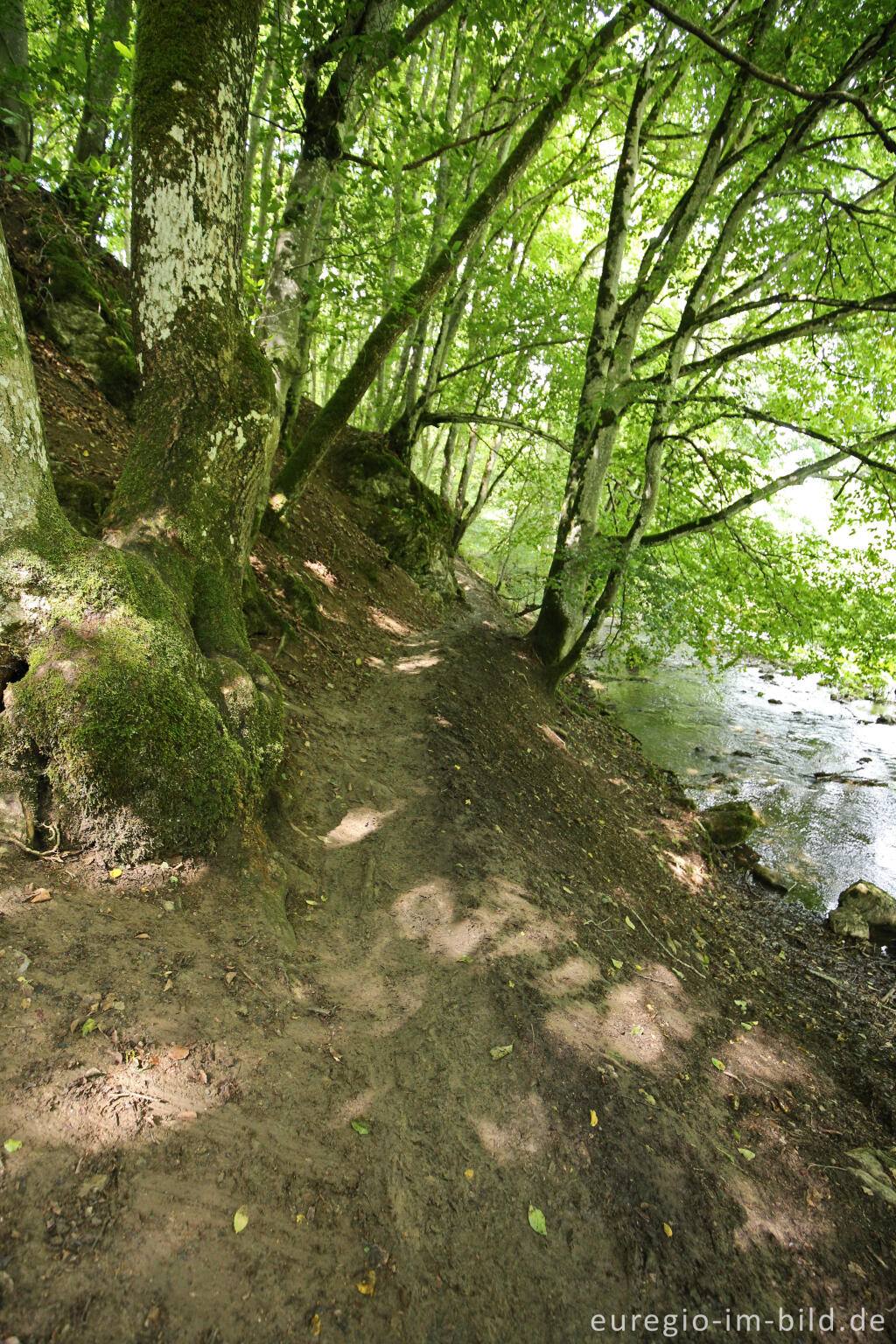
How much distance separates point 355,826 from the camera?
4844 millimetres

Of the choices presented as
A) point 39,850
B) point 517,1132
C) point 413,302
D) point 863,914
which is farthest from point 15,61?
point 863,914

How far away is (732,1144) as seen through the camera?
3.60 meters

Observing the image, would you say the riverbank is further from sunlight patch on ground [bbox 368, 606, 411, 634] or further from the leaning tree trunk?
sunlight patch on ground [bbox 368, 606, 411, 634]

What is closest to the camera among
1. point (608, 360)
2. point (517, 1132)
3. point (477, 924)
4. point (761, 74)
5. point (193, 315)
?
point (761, 74)

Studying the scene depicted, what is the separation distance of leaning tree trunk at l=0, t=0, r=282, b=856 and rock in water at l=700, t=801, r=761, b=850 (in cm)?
717

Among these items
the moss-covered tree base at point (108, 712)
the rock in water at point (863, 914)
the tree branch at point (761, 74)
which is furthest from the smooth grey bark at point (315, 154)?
the rock in water at point (863, 914)

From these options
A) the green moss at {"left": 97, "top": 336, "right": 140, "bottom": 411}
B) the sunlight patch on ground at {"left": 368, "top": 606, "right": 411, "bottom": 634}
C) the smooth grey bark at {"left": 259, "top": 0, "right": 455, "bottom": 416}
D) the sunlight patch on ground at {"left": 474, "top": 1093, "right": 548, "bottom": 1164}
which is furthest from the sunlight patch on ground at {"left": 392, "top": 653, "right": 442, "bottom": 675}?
the sunlight patch on ground at {"left": 474, "top": 1093, "right": 548, "bottom": 1164}

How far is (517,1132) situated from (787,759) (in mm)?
11959

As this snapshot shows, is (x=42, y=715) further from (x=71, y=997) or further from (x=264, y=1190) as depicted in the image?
(x=264, y=1190)

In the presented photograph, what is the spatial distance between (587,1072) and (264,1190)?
2.00m

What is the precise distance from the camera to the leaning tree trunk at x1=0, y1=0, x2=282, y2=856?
300 centimetres

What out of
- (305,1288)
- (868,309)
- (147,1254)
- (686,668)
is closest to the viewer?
(147,1254)

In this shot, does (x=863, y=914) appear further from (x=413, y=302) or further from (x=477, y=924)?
(x=413, y=302)

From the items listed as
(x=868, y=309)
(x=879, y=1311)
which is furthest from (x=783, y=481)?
(x=879, y=1311)
